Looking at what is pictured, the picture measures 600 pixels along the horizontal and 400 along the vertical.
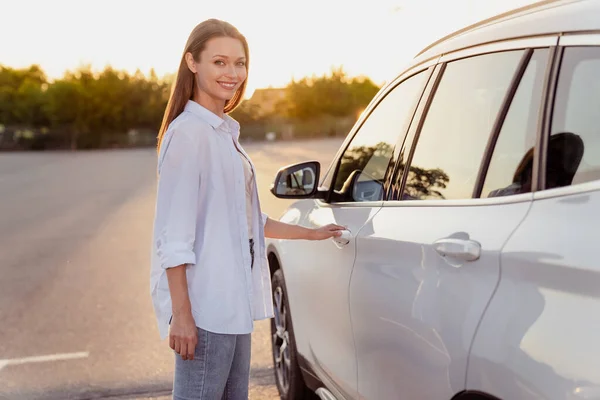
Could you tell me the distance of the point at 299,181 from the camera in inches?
138

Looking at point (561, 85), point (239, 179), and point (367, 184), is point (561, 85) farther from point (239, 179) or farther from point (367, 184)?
point (367, 184)

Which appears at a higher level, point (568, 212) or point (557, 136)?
point (557, 136)

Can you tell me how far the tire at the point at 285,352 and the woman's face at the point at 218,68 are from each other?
163 centimetres

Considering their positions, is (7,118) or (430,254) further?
(7,118)

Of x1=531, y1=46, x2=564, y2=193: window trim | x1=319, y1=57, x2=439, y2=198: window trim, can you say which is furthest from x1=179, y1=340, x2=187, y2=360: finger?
x1=319, y1=57, x2=439, y2=198: window trim

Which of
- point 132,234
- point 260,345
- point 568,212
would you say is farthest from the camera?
point 132,234

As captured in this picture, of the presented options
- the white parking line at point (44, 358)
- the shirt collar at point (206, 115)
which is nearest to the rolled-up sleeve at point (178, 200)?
the shirt collar at point (206, 115)

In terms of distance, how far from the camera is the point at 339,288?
2984 mm

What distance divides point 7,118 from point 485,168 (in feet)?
279

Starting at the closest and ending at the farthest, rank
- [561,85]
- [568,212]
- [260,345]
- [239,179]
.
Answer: [568,212], [561,85], [239,179], [260,345]

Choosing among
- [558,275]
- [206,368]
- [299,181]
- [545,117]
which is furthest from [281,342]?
[558,275]

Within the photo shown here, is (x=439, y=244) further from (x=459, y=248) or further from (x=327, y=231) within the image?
(x=327, y=231)

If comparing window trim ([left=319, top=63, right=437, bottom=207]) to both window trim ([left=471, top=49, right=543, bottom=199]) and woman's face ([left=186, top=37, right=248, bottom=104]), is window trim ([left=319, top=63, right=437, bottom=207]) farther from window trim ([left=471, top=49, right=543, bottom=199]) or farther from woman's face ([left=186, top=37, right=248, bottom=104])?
woman's face ([left=186, top=37, right=248, bottom=104])

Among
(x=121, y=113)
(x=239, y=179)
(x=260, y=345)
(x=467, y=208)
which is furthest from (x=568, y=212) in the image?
(x=121, y=113)
